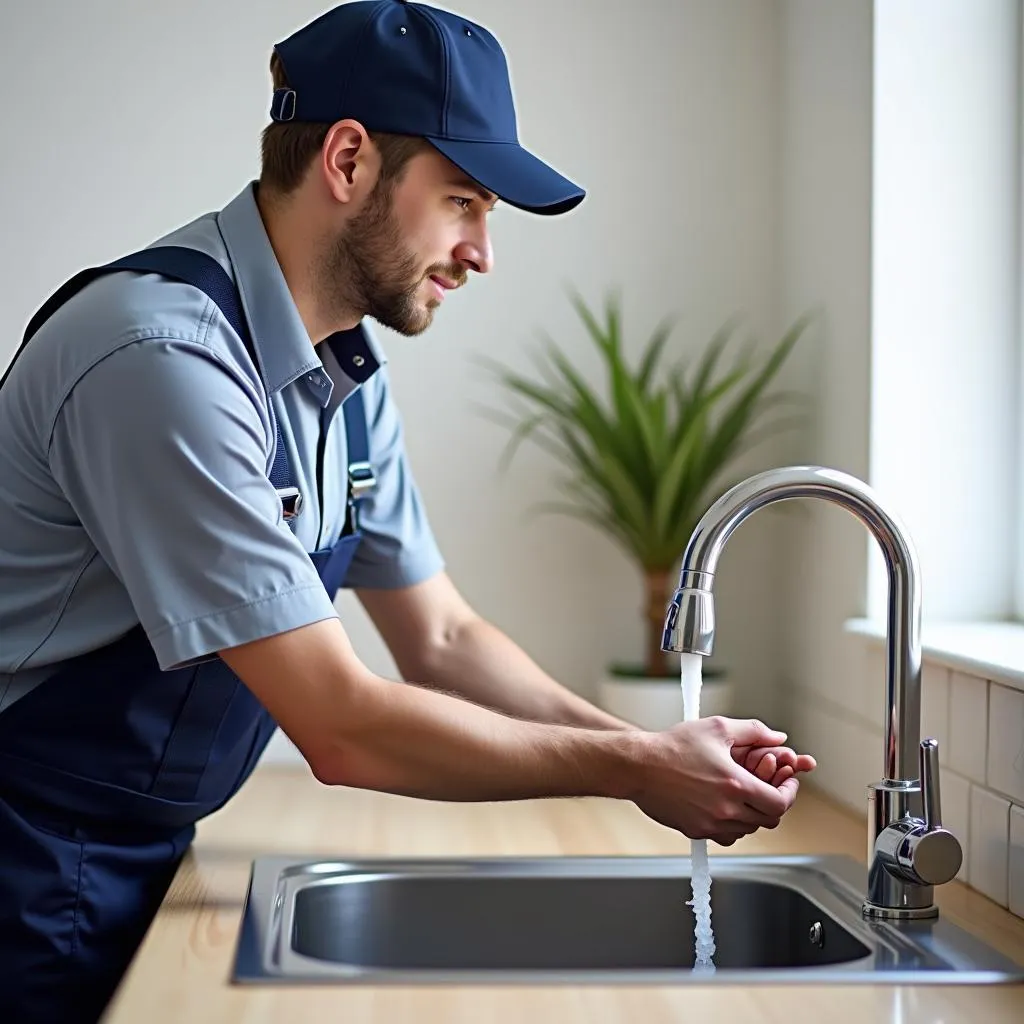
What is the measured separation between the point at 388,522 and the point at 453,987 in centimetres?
76

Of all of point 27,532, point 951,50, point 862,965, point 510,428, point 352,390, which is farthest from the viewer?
point 510,428

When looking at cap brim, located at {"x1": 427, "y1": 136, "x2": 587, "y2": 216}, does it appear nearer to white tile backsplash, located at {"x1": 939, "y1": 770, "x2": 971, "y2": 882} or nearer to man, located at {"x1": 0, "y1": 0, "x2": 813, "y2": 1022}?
man, located at {"x1": 0, "y1": 0, "x2": 813, "y2": 1022}

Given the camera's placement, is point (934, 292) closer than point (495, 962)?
No

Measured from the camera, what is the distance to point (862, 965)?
111 cm

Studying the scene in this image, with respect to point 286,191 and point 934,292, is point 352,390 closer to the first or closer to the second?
point 286,191

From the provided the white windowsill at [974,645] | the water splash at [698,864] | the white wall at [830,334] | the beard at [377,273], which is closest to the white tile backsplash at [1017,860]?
the white windowsill at [974,645]

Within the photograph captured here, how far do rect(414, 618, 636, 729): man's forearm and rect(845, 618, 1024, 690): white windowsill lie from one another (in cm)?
35

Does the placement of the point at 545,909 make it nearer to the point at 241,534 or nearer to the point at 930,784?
the point at 930,784

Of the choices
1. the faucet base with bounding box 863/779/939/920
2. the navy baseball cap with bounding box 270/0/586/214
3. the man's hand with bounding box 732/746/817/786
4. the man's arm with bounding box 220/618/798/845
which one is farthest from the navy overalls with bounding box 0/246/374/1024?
the faucet base with bounding box 863/779/939/920

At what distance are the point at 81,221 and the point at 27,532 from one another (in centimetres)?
94

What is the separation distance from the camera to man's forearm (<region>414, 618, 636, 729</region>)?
Result: 1718 mm

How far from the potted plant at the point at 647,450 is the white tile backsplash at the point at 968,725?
57cm

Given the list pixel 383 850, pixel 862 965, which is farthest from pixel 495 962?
pixel 862 965

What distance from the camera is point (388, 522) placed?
174cm
